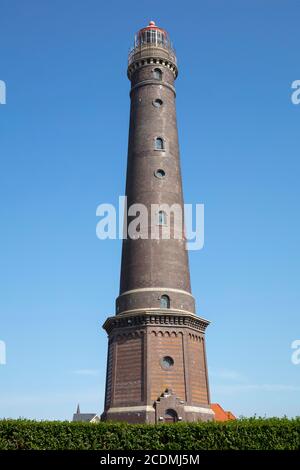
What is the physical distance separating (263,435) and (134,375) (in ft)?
31.3

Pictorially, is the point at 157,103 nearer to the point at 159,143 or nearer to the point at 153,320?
the point at 159,143

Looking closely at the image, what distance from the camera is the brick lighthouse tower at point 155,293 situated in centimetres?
2961

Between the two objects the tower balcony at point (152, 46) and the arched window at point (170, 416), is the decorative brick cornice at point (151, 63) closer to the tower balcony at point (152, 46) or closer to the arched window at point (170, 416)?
the tower balcony at point (152, 46)

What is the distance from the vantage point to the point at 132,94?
128 feet

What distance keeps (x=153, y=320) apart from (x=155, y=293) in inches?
73.5

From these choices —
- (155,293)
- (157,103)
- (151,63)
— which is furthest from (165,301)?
(151,63)

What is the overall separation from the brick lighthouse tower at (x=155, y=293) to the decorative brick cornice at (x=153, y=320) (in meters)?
0.06

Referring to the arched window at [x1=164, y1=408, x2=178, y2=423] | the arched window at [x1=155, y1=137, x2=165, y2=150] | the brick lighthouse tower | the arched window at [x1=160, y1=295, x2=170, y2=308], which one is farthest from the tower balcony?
the arched window at [x1=164, y1=408, x2=178, y2=423]

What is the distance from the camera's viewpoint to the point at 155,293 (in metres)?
32.0

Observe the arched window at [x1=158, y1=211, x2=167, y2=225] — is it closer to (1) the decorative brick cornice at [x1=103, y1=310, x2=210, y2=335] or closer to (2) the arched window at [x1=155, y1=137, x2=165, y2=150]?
(2) the arched window at [x1=155, y1=137, x2=165, y2=150]

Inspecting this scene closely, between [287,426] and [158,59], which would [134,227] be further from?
[287,426]
